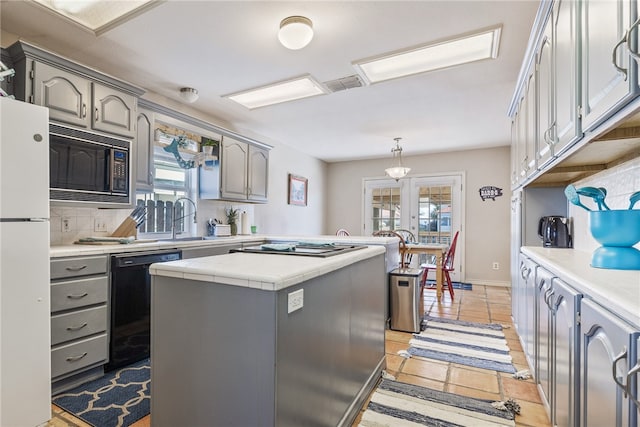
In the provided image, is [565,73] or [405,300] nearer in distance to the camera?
[565,73]

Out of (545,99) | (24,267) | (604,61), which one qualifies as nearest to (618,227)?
(604,61)

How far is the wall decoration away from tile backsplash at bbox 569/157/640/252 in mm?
3298

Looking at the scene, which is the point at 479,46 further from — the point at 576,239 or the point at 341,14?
the point at 576,239

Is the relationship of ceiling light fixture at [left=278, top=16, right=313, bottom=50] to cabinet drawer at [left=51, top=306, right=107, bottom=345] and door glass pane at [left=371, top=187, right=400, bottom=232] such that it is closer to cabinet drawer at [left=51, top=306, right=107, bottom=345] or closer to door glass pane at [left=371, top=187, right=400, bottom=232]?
cabinet drawer at [left=51, top=306, right=107, bottom=345]

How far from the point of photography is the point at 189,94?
3232 mm

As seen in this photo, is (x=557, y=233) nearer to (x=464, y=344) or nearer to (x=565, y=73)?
(x=464, y=344)

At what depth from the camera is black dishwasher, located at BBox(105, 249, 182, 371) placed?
2.27 metres

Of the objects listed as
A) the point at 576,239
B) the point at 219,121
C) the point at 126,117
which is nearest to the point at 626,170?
the point at 576,239

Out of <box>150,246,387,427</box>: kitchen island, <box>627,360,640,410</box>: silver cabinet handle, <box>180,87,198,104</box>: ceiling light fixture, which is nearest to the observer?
<box>627,360,640,410</box>: silver cabinet handle

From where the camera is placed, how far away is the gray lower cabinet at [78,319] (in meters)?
1.97

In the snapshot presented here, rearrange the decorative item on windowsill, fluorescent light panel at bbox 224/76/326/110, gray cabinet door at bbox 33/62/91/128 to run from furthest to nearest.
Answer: the decorative item on windowsill → fluorescent light panel at bbox 224/76/326/110 → gray cabinet door at bbox 33/62/91/128

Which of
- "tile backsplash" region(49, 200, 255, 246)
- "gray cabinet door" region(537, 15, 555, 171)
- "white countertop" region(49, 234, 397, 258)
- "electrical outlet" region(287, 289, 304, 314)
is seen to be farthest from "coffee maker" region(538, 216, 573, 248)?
"tile backsplash" region(49, 200, 255, 246)

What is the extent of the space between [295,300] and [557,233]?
7.36 ft

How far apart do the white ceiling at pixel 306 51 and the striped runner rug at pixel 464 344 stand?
2.44 m
